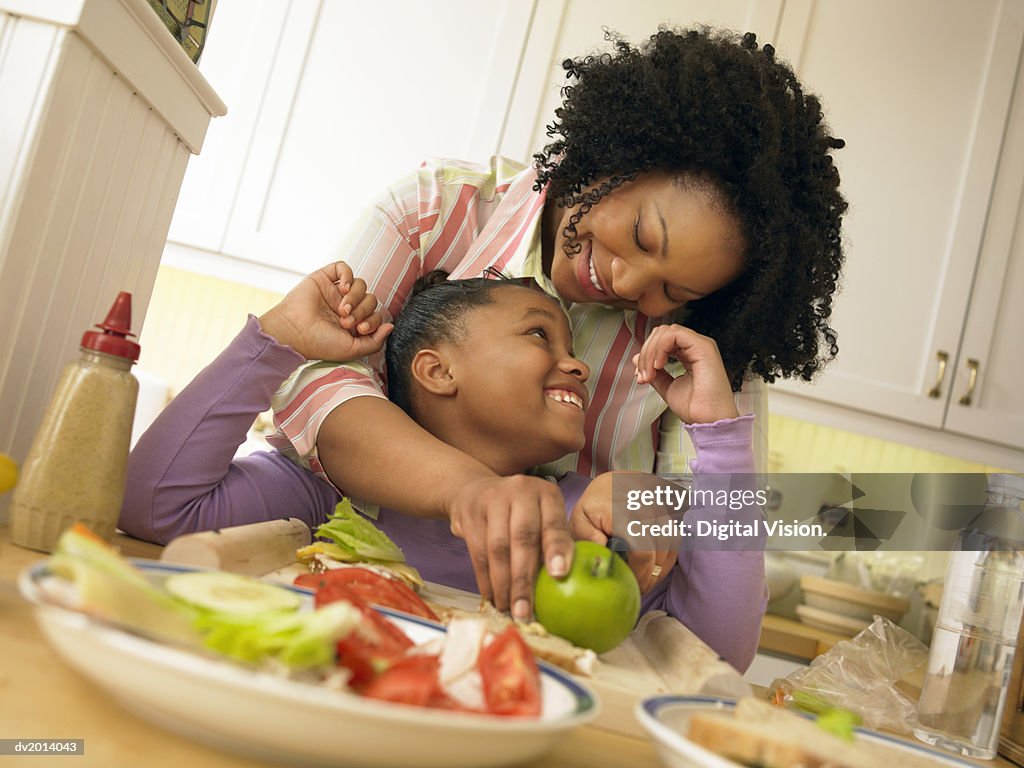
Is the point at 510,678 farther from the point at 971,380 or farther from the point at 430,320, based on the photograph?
the point at 971,380

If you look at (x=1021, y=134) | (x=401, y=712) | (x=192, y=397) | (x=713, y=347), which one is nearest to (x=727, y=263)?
(x=713, y=347)

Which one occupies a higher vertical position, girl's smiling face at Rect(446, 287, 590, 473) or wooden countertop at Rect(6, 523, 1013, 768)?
girl's smiling face at Rect(446, 287, 590, 473)

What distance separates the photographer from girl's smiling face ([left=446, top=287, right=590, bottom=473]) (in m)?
1.07

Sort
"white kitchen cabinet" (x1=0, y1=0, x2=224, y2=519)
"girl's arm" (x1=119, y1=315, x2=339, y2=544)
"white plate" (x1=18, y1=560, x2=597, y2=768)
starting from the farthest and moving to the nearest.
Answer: "girl's arm" (x1=119, y1=315, x2=339, y2=544), "white kitchen cabinet" (x1=0, y1=0, x2=224, y2=519), "white plate" (x1=18, y1=560, x2=597, y2=768)

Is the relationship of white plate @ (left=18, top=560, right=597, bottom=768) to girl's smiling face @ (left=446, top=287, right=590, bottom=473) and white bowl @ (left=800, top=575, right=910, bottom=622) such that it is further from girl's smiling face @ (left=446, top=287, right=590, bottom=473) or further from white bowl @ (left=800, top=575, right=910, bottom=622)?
white bowl @ (left=800, top=575, right=910, bottom=622)

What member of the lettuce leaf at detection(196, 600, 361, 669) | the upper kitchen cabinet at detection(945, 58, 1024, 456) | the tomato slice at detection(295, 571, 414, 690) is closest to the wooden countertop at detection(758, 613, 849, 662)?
the upper kitchen cabinet at detection(945, 58, 1024, 456)

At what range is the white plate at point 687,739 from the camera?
435 mm

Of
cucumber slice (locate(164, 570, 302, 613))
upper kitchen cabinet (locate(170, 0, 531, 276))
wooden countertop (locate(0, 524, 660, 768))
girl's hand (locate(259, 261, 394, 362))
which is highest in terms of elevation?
upper kitchen cabinet (locate(170, 0, 531, 276))

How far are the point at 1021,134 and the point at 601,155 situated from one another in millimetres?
1948

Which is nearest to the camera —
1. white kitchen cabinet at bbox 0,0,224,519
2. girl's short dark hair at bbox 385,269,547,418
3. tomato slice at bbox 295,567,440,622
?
tomato slice at bbox 295,567,440,622

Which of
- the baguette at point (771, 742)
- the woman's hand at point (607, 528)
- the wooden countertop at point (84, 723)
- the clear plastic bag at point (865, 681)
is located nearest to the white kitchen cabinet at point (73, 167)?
the wooden countertop at point (84, 723)

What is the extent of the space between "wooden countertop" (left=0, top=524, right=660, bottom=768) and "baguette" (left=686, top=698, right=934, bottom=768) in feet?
0.23

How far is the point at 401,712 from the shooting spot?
0.38 m

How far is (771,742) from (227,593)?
0.99 feet
